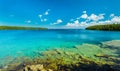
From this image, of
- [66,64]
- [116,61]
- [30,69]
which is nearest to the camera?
[30,69]

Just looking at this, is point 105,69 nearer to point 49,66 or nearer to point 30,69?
point 49,66

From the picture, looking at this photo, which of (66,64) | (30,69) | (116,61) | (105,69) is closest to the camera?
(30,69)

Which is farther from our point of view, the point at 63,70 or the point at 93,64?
the point at 93,64

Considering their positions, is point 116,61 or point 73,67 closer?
point 73,67

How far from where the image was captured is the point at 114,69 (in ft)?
34.6

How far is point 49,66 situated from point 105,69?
11.7ft

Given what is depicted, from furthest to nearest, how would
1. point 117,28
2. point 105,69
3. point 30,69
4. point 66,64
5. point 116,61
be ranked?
point 117,28
point 116,61
point 66,64
point 105,69
point 30,69

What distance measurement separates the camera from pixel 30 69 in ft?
32.6

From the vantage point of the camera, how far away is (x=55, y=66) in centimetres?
1108

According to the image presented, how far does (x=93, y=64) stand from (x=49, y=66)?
9.93 ft

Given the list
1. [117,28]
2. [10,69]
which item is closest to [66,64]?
[10,69]

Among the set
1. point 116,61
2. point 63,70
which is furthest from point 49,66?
point 116,61

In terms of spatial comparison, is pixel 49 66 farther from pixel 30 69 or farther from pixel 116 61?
pixel 116 61

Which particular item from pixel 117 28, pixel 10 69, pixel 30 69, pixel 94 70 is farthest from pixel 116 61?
pixel 117 28
